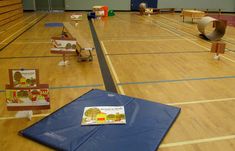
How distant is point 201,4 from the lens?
48.3 feet

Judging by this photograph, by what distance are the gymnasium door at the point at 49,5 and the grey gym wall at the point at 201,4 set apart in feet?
19.0

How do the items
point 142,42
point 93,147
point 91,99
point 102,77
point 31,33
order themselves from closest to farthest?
point 93,147 → point 91,99 → point 102,77 → point 142,42 → point 31,33

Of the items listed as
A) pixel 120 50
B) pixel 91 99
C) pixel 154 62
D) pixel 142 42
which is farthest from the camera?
pixel 142 42

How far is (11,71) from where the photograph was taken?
2.57 m

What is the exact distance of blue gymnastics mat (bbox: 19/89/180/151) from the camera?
2.12 m

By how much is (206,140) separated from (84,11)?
41.2 ft

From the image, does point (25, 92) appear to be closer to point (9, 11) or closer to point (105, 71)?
point (105, 71)

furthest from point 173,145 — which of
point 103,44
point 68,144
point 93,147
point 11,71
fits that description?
point 103,44

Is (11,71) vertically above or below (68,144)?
above

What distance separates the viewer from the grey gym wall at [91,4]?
1373cm

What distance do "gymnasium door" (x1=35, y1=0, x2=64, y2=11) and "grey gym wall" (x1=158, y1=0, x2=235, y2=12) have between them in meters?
5.78

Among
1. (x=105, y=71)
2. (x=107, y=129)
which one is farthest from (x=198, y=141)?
(x=105, y=71)

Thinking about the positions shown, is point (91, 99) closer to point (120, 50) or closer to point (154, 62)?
point (154, 62)

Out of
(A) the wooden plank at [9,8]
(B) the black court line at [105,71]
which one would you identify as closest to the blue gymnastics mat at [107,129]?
(B) the black court line at [105,71]
